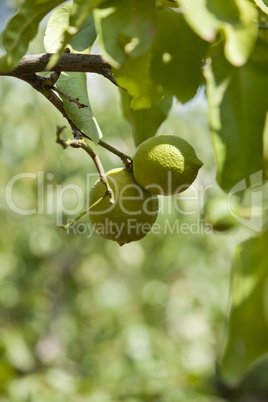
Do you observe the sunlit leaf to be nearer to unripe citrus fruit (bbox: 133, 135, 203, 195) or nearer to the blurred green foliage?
unripe citrus fruit (bbox: 133, 135, 203, 195)

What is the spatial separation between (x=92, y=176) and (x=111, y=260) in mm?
1768

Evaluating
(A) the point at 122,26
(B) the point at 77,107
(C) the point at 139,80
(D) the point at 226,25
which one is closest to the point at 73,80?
(B) the point at 77,107

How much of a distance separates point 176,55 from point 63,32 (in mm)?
240

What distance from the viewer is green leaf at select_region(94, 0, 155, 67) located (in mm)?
659

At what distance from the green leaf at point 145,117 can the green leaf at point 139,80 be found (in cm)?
16

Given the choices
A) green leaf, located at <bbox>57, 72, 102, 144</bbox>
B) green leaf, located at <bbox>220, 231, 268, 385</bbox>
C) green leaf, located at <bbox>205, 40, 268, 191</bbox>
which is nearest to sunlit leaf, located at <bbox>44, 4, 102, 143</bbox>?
green leaf, located at <bbox>57, 72, 102, 144</bbox>

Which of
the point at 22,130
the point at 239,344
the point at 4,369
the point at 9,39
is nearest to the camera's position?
the point at 239,344

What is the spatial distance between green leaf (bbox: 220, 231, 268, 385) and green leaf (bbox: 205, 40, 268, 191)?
0.22 meters

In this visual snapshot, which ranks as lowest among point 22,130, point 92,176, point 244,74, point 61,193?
point 61,193

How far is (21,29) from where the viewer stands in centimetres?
72

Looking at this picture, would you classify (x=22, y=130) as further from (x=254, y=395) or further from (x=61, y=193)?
(x=254, y=395)

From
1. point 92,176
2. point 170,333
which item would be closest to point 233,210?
point 92,176

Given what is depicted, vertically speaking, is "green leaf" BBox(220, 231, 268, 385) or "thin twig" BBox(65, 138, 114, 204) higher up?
"green leaf" BBox(220, 231, 268, 385)

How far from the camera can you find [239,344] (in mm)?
576
